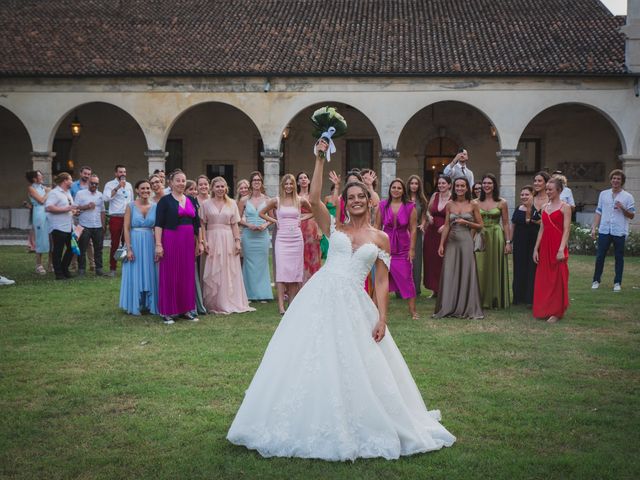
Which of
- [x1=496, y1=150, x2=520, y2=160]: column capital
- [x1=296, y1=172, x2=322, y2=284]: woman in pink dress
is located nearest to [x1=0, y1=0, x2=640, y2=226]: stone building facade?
[x1=496, y1=150, x2=520, y2=160]: column capital

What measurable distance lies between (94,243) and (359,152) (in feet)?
53.5

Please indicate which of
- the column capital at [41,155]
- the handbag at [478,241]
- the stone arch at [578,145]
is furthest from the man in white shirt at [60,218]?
the stone arch at [578,145]

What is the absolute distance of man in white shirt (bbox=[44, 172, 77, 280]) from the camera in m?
12.5

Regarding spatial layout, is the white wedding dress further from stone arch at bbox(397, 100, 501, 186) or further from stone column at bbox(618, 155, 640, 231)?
stone arch at bbox(397, 100, 501, 186)

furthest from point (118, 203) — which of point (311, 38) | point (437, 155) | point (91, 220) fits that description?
point (437, 155)

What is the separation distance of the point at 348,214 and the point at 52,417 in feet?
8.59

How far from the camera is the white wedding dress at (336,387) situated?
419 cm

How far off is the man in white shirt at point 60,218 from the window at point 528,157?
19113 millimetres

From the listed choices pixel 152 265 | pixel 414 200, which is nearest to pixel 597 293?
pixel 414 200

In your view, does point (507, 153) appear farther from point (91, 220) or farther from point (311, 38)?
point (91, 220)

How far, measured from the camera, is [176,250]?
28.2ft

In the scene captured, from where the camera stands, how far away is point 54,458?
432 cm

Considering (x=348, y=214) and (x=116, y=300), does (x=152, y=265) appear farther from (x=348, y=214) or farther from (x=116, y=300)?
(x=348, y=214)

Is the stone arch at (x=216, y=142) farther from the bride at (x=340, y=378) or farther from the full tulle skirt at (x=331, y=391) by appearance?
the full tulle skirt at (x=331, y=391)
